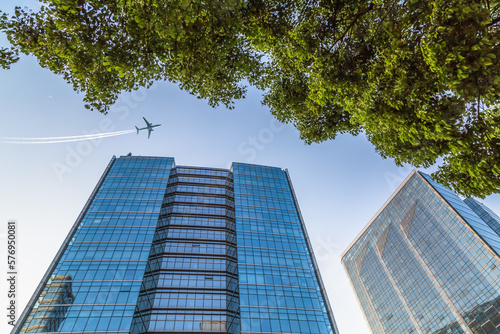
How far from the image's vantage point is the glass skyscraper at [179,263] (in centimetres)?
3186

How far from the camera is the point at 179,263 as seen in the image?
41219 millimetres

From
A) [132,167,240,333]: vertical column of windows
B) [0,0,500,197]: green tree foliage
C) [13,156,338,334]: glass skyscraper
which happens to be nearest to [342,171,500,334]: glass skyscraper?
[13,156,338,334]: glass skyscraper

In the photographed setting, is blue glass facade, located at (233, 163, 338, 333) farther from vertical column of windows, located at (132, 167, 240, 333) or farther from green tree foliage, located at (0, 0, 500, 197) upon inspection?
green tree foliage, located at (0, 0, 500, 197)

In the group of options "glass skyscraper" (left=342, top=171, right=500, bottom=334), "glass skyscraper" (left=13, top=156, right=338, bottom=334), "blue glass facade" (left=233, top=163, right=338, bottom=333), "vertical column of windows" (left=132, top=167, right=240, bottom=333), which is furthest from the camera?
"glass skyscraper" (left=342, top=171, right=500, bottom=334)

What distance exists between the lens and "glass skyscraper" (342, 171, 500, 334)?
2032 inches

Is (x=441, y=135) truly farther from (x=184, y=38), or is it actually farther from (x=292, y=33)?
(x=184, y=38)

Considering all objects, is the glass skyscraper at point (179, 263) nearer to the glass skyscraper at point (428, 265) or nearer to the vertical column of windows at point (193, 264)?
the vertical column of windows at point (193, 264)

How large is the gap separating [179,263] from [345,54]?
3996cm

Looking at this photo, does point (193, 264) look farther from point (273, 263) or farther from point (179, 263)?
point (273, 263)

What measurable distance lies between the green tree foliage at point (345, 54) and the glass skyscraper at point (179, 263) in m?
30.7

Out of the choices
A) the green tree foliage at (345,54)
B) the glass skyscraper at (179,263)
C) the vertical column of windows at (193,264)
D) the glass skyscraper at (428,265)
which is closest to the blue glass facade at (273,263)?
the glass skyscraper at (179,263)

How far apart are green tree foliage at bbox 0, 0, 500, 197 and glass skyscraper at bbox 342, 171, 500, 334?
60.7 metres

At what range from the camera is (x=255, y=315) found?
3291cm

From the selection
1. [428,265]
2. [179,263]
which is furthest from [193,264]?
[428,265]
